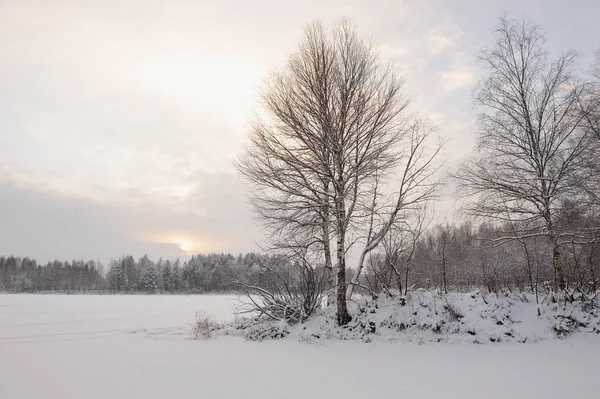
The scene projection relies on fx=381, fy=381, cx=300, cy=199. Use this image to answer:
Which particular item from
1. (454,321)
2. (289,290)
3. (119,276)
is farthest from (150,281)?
(454,321)

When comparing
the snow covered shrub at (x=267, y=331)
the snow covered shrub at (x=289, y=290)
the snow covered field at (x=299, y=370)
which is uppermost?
the snow covered shrub at (x=289, y=290)

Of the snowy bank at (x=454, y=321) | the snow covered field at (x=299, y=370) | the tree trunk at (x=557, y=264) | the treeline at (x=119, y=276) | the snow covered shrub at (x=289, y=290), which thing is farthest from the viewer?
the treeline at (x=119, y=276)

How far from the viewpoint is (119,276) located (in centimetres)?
10244

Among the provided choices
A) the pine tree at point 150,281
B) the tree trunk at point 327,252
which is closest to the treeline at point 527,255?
the tree trunk at point 327,252

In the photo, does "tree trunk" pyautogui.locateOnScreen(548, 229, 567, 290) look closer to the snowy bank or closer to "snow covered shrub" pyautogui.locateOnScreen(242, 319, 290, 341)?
the snowy bank

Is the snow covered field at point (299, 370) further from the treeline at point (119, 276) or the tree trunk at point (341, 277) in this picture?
the treeline at point (119, 276)

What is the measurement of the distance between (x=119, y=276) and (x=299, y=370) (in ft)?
358

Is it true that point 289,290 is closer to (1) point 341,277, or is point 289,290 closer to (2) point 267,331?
(2) point 267,331

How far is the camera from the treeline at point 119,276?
303ft

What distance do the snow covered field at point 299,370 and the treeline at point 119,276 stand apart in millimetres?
73300

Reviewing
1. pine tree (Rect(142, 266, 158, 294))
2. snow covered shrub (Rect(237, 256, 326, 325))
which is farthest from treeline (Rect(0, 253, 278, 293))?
snow covered shrub (Rect(237, 256, 326, 325))

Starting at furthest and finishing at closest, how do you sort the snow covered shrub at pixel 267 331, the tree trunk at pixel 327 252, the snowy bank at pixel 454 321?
the tree trunk at pixel 327 252 < the snow covered shrub at pixel 267 331 < the snowy bank at pixel 454 321

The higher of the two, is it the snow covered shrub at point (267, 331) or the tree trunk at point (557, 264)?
the tree trunk at point (557, 264)

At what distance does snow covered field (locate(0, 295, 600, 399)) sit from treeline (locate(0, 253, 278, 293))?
73300 millimetres
